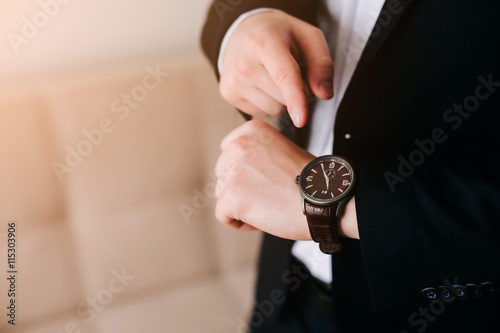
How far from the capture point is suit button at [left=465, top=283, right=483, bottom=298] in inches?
19.5

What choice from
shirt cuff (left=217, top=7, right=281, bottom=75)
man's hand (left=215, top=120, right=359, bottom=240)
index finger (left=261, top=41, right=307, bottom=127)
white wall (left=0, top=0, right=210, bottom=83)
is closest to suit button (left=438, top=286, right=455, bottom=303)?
man's hand (left=215, top=120, right=359, bottom=240)

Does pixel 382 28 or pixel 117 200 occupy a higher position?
pixel 382 28

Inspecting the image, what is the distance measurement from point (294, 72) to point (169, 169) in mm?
820

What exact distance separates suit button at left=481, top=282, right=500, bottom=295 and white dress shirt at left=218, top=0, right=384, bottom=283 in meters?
0.28

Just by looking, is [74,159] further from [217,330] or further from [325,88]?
[325,88]

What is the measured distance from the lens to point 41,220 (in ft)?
3.90

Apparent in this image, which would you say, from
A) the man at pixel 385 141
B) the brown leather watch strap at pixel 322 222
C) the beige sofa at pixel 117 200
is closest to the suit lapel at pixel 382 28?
the man at pixel 385 141

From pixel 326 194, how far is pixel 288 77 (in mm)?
153

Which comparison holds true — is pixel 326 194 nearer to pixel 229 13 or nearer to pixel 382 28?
pixel 382 28

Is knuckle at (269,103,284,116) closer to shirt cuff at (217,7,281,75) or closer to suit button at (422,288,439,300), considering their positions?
shirt cuff at (217,7,281,75)

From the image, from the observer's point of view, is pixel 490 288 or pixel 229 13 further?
pixel 229 13

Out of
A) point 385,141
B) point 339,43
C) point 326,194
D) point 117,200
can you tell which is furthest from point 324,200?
point 117,200

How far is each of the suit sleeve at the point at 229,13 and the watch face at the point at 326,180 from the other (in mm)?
323

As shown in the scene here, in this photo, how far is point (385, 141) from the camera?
683mm
